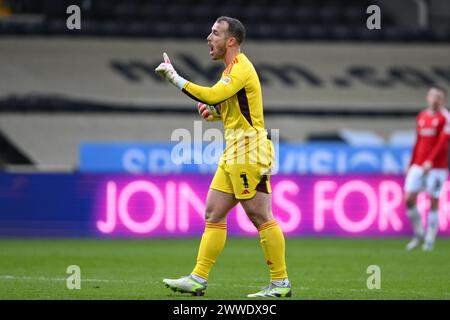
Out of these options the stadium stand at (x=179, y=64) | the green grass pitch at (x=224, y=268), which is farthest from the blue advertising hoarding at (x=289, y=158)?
the green grass pitch at (x=224, y=268)

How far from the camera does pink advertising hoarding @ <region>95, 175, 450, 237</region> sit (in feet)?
56.7

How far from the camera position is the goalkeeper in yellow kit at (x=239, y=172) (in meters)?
8.62

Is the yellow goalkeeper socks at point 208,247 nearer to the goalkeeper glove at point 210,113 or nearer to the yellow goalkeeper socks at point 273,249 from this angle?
the yellow goalkeeper socks at point 273,249

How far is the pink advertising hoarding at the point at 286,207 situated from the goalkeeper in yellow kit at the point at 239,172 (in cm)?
846

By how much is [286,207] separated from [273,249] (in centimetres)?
908

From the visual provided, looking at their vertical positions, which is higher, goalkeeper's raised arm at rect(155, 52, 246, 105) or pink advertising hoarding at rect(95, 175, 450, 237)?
goalkeeper's raised arm at rect(155, 52, 246, 105)

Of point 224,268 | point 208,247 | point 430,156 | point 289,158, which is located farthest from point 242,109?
point 289,158

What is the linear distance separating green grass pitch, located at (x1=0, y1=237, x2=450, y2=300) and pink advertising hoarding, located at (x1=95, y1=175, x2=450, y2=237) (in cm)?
45

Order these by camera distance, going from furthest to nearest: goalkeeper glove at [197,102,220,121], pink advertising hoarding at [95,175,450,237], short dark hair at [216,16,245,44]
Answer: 1. pink advertising hoarding at [95,175,450,237]
2. goalkeeper glove at [197,102,220,121]
3. short dark hair at [216,16,245,44]

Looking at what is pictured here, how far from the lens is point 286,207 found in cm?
1772

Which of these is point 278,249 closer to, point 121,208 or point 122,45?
point 121,208

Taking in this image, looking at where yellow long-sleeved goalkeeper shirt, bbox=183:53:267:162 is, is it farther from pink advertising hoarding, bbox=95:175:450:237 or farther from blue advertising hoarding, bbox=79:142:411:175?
blue advertising hoarding, bbox=79:142:411:175

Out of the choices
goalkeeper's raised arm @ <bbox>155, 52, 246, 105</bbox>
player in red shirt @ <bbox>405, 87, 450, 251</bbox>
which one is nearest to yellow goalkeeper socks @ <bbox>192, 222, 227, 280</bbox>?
goalkeeper's raised arm @ <bbox>155, 52, 246, 105</bbox>

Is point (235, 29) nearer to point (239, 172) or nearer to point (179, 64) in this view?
point (239, 172)
